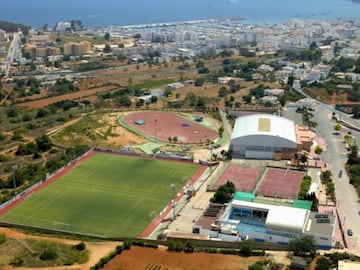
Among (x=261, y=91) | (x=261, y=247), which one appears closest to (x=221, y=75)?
(x=261, y=91)

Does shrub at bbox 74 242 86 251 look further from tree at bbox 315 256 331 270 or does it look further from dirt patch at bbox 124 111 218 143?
dirt patch at bbox 124 111 218 143

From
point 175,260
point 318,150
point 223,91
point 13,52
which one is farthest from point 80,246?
point 13,52

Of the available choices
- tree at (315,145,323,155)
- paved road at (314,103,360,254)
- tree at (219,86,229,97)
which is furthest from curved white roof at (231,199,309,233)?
tree at (219,86,229,97)

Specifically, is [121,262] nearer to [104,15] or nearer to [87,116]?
[87,116]

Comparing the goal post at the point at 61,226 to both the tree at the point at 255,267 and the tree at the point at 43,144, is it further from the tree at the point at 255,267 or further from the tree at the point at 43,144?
the tree at the point at 43,144

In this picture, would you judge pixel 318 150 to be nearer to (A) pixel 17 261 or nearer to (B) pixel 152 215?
(B) pixel 152 215

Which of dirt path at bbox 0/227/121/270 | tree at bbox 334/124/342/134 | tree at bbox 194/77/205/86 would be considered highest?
tree at bbox 194/77/205/86
